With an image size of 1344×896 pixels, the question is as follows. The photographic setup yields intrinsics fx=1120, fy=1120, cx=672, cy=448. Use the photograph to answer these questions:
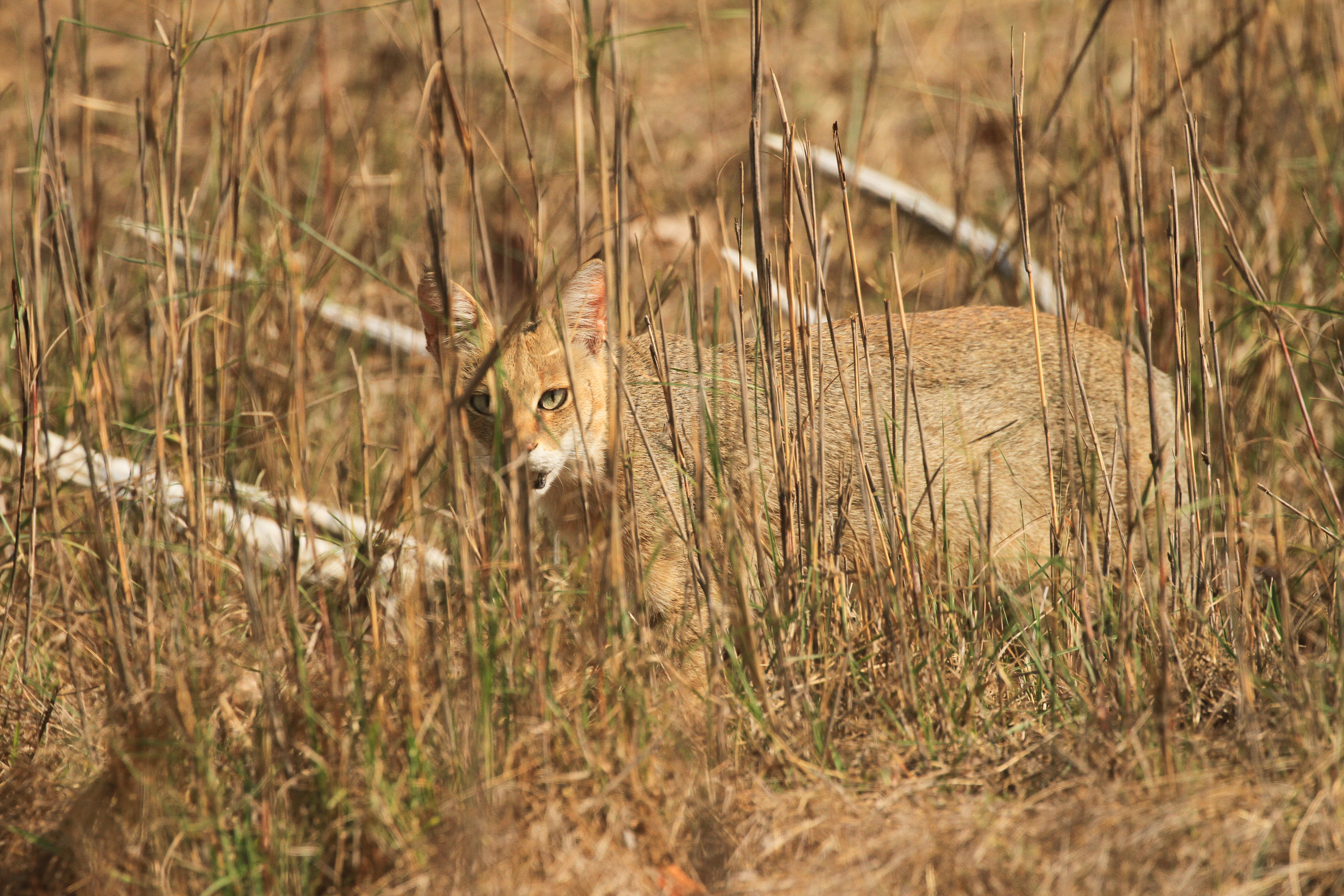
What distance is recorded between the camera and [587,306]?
2.87m

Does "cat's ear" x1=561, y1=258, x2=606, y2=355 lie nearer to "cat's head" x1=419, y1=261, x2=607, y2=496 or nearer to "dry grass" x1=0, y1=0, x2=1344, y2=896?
"cat's head" x1=419, y1=261, x2=607, y2=496

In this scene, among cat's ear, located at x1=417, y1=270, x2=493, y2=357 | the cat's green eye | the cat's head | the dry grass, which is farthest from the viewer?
the cat's green eye

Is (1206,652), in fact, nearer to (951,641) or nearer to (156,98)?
(951,641)

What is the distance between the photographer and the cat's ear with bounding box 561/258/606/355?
274cm

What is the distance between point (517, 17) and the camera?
6211mm

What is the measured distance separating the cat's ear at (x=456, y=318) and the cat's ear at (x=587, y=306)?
0.21m

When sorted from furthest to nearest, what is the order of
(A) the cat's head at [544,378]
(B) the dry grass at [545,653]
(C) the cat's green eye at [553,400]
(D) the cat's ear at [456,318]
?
1. (C) the cat's green eye at [553,400]
2. (A) the cat's head at [544,378]
3. (D) the cat's ear at [456,318]
4. (B) the dry grass at [545,653]

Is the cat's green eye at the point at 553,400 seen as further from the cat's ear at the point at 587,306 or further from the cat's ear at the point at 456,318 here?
the cat's ear at the point at 456,318

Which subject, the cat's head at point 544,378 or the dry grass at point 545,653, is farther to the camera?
the cat's head at point 544,378

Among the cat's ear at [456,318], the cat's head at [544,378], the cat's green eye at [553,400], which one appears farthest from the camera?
the cat's green eye at [553,400]

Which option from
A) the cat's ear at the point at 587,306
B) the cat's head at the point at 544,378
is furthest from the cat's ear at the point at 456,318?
the cat's ear at the point at 587,306

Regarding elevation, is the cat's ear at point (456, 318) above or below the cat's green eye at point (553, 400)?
above

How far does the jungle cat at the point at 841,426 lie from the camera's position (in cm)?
→ 257

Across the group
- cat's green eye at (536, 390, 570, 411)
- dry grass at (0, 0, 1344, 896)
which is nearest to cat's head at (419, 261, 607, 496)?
cat's green eye at (536, 390, 570, 411)
